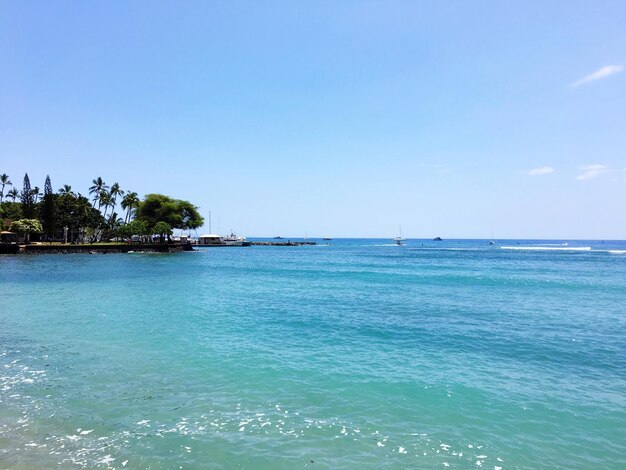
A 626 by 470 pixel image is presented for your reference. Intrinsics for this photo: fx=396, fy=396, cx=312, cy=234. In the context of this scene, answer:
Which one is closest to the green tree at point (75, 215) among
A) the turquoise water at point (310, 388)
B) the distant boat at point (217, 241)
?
the distant boat at point (217, 241)

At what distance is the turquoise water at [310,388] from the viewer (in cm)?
698

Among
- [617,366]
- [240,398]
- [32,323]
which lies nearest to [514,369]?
[617,366]

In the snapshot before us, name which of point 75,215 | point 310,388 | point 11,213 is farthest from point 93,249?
point 310,388

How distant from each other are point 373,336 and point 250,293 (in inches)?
607

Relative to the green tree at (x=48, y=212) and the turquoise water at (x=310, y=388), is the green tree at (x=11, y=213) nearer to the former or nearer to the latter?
the green tree at (x=48, y=212)

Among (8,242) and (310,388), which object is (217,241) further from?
(310,388)

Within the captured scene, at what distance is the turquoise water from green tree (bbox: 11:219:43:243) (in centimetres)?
6600

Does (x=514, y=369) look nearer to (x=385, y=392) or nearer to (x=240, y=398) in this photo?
(x=385, y=392)

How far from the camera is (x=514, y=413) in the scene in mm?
8688

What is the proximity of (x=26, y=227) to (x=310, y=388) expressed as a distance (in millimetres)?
86143

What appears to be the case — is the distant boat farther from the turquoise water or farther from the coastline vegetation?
the turquoise water

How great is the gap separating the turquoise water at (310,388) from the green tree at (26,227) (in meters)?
66.0

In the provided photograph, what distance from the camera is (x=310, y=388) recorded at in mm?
9984

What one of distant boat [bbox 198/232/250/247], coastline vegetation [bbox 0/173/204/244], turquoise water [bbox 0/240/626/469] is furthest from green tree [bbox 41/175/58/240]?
turquoise water [bbox 0/240/626/469]
